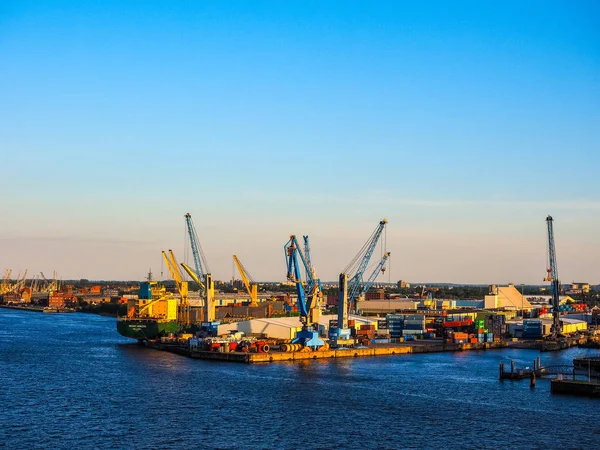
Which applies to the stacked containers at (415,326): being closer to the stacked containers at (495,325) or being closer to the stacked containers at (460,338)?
the stacked containers at (460,338)

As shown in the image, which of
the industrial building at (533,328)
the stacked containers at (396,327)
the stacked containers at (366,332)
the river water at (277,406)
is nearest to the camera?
the river water at (277,406)

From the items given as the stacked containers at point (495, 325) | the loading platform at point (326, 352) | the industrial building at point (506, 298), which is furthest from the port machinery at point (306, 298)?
the industrial building at point (506, 298)

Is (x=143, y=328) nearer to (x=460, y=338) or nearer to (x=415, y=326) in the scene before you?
(x=415, y=326)

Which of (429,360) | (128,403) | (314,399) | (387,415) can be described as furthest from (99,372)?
(429,360)

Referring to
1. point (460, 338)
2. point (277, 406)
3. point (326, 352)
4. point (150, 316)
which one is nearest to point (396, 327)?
point (460, 338)

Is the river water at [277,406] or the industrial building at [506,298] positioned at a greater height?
the industrial building at [506,298]

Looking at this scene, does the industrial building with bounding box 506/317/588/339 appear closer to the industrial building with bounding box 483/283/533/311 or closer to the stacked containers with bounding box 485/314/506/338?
the stacked containers with bounding box 485/314/506/338

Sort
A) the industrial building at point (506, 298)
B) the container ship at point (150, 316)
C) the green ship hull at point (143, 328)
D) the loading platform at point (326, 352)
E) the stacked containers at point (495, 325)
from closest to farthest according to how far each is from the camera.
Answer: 1. the loading platform at point (326, 352)
2. the green ship hull at point (143, 328)
3. the container ship at point (150, 316)
4. the stacked containers at point (495, 325)
5. the industrial building at point (506, 298)
